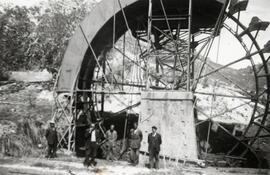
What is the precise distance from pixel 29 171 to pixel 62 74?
5198 mm

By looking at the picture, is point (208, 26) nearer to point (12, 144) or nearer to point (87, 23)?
point (87, 23)

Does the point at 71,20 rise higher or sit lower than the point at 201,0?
higher

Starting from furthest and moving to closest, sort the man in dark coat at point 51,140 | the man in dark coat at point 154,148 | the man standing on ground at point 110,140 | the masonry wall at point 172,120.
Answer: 1. the man standing on ground at point 110,140
2. the man in dark coat at point 51,140
3. the masonry wall at point 172,120
4. the man in dark coat at point 154,148

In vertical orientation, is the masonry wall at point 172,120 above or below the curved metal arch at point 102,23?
below

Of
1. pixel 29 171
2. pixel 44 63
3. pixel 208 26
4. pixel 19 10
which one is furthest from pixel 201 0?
pixel 19 10

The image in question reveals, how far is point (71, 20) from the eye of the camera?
2519cm

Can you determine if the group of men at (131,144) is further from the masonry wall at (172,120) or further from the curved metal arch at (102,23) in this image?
the curved metal arch at (102,23)

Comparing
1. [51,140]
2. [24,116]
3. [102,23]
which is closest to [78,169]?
[51,140]

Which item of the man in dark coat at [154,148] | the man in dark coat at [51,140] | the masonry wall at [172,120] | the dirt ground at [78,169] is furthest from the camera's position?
the man in dark coat at [51,140]

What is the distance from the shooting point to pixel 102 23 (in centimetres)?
1165

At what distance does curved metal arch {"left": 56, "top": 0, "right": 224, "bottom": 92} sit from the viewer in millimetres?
11263

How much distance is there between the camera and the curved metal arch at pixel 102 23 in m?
11.3

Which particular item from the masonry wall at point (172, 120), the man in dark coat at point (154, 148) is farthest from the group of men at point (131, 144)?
the masonry wall at point (172, 120)

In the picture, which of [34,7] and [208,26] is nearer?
[208,26]
